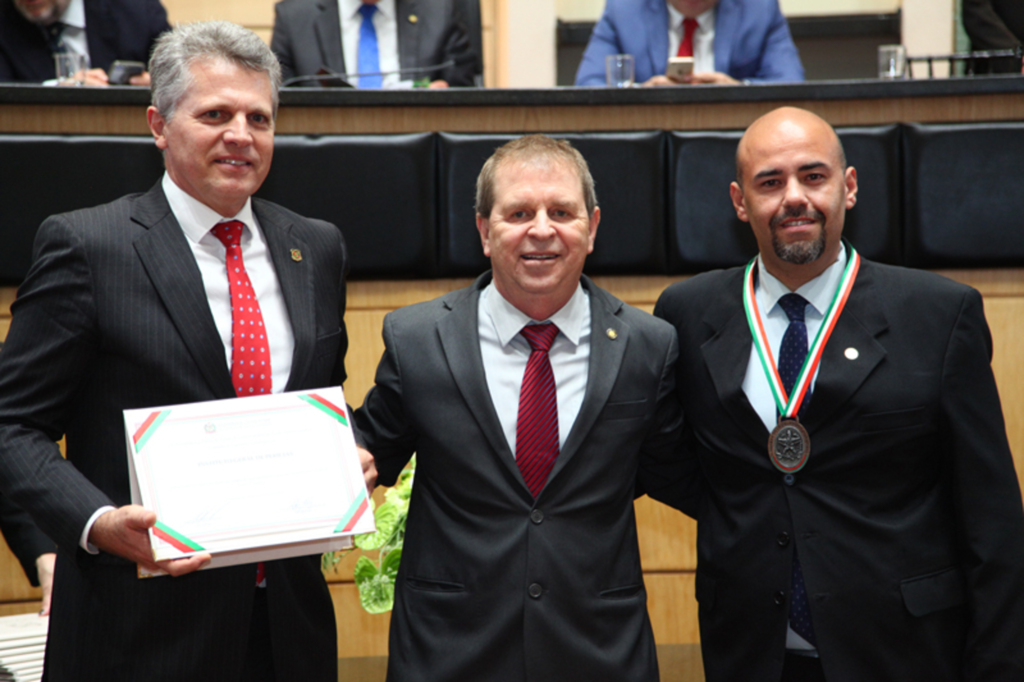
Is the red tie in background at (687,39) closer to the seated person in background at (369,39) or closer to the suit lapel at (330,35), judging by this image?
the seated person in background at (369,39)

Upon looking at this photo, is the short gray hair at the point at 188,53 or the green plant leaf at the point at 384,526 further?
the green plant leaf at the point at 384,526

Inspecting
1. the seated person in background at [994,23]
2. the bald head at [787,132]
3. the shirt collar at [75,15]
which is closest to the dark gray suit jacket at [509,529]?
the bald head at [787,132]

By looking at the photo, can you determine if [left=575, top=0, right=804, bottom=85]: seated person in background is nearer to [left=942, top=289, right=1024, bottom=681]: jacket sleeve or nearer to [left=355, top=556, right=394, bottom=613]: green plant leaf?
[left=942, top=289, right=1024, bottom=681]: jacket sleeve

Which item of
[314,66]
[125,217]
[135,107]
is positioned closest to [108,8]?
[314,66]

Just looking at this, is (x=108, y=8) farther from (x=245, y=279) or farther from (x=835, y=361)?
(x=835, y=361)

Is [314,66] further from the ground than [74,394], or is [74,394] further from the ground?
[314,66]

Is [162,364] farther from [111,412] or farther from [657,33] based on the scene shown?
[657,33]

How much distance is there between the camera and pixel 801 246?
74.4 inches

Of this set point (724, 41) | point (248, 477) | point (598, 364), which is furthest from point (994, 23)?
point (248, 477)

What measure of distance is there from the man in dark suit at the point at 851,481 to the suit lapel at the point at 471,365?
470 millimetres

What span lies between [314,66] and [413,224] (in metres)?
1.45

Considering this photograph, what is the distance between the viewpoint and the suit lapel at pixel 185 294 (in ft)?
5.28

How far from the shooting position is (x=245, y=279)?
170cm

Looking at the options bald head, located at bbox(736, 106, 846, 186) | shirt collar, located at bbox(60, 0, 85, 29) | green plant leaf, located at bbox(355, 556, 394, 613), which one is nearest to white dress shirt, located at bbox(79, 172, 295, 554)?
green plant leaf, located at bbox(355, 556, 394, 613)
